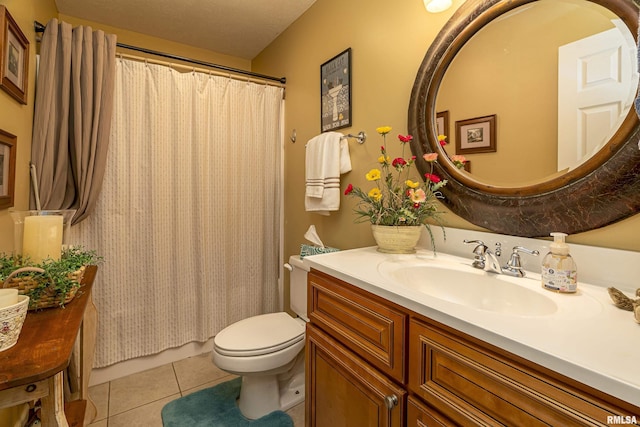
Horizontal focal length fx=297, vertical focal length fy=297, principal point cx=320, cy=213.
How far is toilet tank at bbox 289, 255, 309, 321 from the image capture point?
5.78 feet

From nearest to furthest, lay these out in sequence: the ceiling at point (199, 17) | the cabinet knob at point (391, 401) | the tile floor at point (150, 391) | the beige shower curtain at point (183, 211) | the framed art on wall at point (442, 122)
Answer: the cabinet knob at point (391, 401), the framed art on wall at point (442, 122), the tile floor at point (150, 391), the beige shower curtain at point (183, 211), the ceiling at point (199, 17)

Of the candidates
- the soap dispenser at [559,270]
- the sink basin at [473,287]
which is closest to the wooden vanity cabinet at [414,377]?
the sink basin at [473,287]

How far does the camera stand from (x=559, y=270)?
782 mm

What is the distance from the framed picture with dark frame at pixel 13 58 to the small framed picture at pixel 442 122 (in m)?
1.67

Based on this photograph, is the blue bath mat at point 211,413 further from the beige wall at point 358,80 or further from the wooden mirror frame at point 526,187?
the wooden mirror frame at point 526,187

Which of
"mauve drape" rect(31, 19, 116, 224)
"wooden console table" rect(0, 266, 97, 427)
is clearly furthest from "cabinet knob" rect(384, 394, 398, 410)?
"mauve drape" rect(31, 19, 116, 224)

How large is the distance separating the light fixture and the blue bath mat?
6.52 feet

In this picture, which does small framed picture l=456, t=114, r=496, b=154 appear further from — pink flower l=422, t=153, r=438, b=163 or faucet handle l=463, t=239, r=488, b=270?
faucet handle l=463, t=239, r=488, b=270

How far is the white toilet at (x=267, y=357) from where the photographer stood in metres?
1.40

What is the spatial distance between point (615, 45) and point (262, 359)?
1.70 metres

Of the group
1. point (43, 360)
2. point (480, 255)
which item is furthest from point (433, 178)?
point (43, 360)

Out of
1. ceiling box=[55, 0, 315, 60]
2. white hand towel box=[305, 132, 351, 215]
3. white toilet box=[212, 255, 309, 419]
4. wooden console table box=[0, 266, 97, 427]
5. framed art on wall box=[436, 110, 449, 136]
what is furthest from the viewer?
ceiling box=[55, 0, 315, 60]

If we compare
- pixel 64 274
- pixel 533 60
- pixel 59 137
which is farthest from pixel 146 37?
pixel 533 60

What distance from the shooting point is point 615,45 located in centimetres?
83
